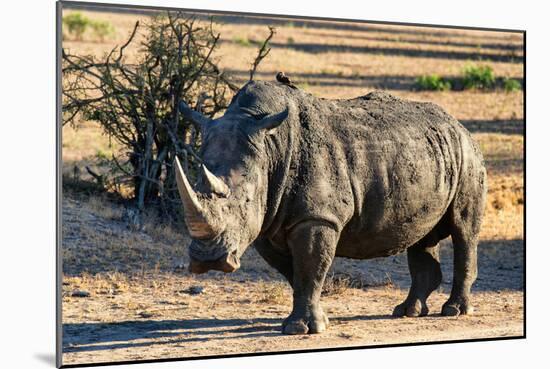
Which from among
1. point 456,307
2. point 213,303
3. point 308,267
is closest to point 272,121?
point 308,267

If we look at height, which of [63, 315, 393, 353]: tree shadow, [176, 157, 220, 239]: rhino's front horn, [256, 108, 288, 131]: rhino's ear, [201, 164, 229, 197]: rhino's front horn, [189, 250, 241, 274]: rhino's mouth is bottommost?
[63, 315, 393, 353]: tree shadow

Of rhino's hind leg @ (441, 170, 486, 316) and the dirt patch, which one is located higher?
rhino's hind leg @ (441, 170, 486, 316)

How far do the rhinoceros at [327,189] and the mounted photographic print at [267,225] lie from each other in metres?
0.01

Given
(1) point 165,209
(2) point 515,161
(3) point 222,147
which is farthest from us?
(2) point 515,161

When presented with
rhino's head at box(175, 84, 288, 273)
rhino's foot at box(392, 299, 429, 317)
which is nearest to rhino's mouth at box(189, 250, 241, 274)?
rhino's head at box(175, 84, 288, 273)

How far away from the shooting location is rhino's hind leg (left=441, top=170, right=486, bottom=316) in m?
10.3

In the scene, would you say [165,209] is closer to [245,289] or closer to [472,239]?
[245,289]

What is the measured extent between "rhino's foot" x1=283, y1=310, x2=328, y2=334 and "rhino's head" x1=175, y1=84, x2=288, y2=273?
3.17ft

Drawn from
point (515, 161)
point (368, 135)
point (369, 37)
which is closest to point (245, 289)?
point (368, 135)

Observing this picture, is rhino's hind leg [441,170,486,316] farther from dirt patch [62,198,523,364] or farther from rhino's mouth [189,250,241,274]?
rhino's mouth [189,250,241,274]

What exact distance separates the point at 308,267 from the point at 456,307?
2.07 meters

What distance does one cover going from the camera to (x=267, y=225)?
29.6 ft

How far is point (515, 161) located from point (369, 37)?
7.15 metres

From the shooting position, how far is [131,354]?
29.1ft
